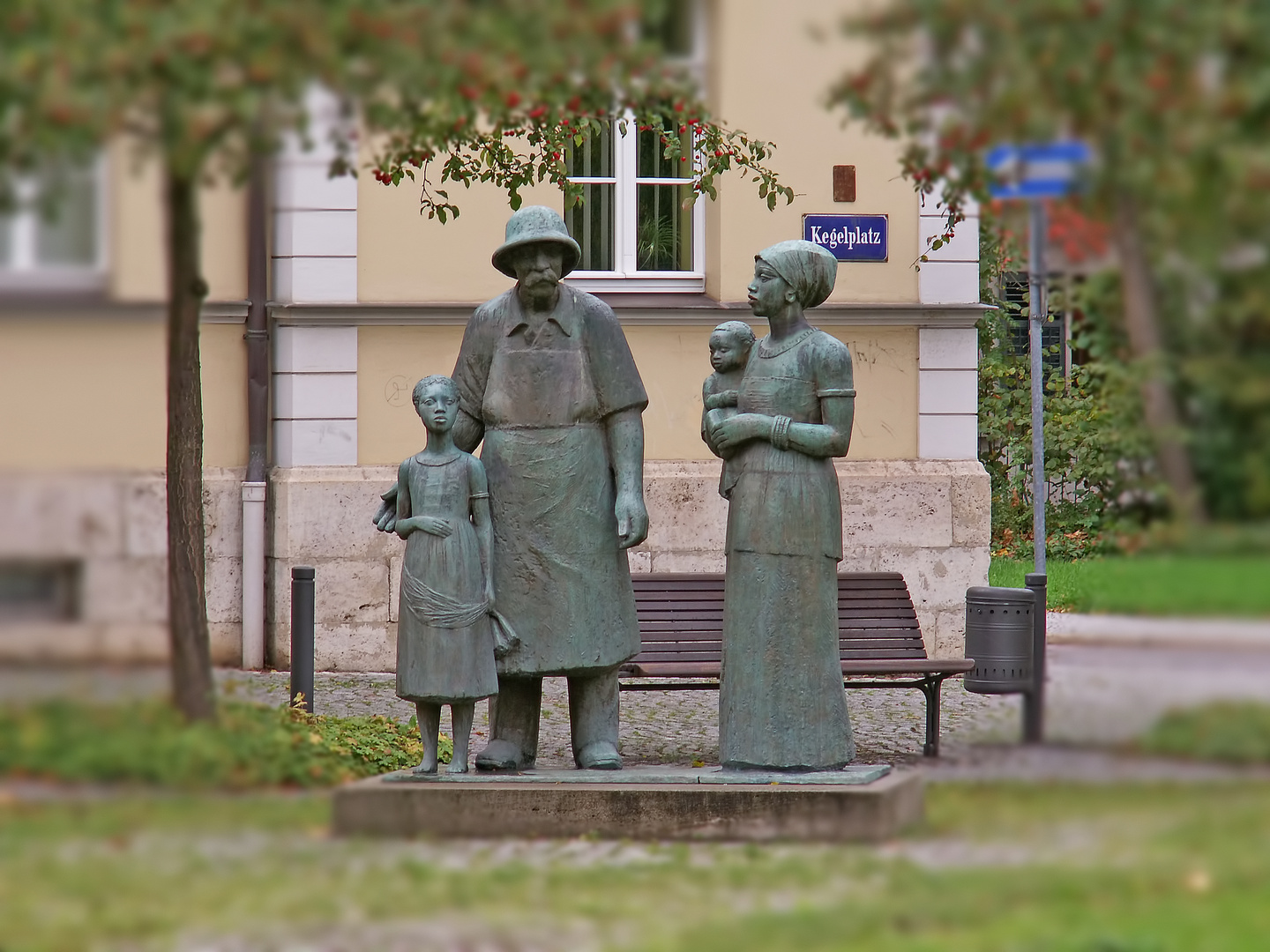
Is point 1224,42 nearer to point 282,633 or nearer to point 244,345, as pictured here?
point 244,345

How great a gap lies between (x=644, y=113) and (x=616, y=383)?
6.75 ft

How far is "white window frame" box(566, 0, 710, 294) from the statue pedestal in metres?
5.00

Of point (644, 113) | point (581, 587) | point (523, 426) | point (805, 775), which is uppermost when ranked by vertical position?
point (644, 113)

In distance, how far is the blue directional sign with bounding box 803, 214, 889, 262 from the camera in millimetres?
5773

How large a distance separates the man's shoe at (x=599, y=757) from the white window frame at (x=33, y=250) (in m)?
3.13

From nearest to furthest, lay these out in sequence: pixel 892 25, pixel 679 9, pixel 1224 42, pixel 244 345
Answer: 1. pixel 1224 42
2. pixel 892 25
3. pixel 679 9
4. pixel 244 345

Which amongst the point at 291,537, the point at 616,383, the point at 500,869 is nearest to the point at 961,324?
the point at 291,537

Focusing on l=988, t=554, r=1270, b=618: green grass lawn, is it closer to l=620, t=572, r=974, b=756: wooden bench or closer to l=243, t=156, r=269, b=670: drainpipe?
l=620, t=572, r=974, b=756: wooden bench

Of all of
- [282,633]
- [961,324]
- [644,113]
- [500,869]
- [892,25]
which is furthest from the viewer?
[961,324]

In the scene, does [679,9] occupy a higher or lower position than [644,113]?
lower

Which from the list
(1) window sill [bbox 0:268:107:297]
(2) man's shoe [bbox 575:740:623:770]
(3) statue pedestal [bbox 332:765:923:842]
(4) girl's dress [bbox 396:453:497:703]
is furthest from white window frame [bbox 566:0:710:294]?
(1) window sill [bbox 0:268:107:297]

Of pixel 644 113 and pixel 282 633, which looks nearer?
pixel 644 113

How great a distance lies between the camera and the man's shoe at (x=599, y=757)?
577 cm

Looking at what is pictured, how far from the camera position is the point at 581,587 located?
18.3ft
